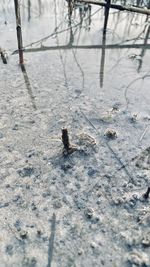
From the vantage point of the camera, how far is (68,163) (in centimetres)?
300

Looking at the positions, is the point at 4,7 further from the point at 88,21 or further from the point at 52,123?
the point at 52,123

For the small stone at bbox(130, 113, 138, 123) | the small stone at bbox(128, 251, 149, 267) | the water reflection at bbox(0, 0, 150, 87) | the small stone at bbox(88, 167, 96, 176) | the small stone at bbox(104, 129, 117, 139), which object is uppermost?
the water reflection at bbox(0, 0, 150, 87)

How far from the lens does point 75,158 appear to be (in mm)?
3053

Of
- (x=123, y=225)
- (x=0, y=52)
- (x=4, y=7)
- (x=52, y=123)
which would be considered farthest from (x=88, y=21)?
(x=123, y=225)

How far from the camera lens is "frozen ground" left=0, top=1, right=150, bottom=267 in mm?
2344

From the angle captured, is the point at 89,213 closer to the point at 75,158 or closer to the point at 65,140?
the point at 75,158

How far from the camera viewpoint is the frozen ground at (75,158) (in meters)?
2.34

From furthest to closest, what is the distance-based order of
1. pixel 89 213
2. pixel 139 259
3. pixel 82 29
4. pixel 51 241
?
pixel 82 29 → pixel 89 213 → pixel 51 241 → pixel 139 259

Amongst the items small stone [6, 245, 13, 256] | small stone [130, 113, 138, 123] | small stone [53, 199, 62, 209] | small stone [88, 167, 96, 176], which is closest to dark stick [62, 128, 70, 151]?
small stone [88, 167, 96, 176]

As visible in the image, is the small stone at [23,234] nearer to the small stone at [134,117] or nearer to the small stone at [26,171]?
the small stone at [26,171]

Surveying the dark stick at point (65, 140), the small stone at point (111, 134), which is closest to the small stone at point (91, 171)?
the dark stick at point (65, 140)

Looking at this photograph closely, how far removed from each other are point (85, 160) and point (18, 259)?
1128 mm

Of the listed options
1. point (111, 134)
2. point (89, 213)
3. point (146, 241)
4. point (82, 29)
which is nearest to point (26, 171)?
point (89, 213)

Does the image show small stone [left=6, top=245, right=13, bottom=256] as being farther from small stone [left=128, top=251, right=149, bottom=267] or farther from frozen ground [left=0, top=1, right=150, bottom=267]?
small stone [left=128, top=251, right=149, bottom=267]
